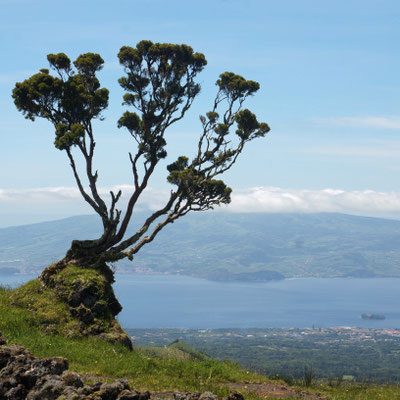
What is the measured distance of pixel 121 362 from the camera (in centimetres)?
1784

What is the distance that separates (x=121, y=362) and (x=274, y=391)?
19.9 feet

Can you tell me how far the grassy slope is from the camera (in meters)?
16.4

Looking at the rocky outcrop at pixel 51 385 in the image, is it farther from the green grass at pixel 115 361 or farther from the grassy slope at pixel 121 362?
the green grass at pixel 115 361

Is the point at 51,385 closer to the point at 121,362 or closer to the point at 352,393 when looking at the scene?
the point at 121,362

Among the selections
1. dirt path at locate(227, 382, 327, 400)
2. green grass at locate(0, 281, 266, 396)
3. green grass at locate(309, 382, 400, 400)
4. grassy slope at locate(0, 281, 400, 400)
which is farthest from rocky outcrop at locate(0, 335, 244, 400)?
green grass at locate(309, 382, 400, 400)

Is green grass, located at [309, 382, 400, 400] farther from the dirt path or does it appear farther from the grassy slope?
the dirt path

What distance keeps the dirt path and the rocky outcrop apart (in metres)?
5.05

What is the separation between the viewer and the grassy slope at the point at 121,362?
53.8ft

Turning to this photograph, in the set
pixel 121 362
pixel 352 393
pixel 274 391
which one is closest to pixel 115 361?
pixel 121 362

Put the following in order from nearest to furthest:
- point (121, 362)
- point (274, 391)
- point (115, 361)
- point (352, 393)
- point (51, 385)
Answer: point (51, 385) → point (274, 391) → point (121, 362) → point (115, 361) → point (352, 393)

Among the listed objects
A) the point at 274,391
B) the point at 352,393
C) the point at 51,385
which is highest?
the point at 51,385

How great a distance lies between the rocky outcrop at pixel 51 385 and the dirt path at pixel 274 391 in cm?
505

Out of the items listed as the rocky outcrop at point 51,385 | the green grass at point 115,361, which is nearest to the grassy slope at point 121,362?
the green grass at point 115,361

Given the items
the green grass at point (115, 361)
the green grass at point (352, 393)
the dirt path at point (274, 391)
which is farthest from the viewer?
the green grass at point (352, 393)
